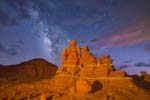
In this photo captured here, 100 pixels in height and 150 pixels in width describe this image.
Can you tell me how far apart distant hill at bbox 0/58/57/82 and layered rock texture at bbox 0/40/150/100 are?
63.1 ft

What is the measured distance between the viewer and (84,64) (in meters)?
56.5

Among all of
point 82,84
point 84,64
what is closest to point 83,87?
point 82,84

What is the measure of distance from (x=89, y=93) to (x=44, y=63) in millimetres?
47372

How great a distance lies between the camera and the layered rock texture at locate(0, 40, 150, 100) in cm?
4591

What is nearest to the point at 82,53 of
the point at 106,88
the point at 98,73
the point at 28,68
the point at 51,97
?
the point at 98,73

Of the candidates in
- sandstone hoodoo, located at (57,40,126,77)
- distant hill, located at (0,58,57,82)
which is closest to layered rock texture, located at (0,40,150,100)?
sandstone hoodoo, located at (57,40,126,77)

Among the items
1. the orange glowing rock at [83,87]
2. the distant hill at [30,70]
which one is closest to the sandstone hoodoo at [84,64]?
the orange glowing rock at [83,87]

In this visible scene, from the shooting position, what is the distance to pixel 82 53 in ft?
192

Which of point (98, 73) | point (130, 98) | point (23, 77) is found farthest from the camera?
point (23, 77)

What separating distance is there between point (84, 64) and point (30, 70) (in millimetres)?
31541

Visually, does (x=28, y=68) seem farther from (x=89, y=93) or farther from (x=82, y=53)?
(x=89, y=93)

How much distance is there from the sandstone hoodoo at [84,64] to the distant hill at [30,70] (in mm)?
18580

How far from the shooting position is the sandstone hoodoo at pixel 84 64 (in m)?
53.6

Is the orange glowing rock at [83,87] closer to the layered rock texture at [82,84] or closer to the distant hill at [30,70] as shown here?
the layered rock texture at [82,84]
